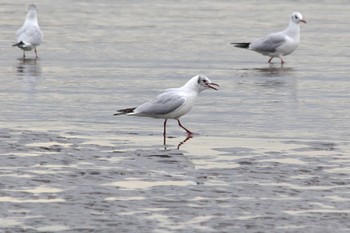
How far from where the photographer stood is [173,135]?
14.0 metres

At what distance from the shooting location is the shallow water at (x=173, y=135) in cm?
941

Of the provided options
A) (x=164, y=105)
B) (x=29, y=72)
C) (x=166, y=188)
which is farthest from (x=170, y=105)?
(x=29, y=72)

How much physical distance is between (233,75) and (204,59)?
2.13m

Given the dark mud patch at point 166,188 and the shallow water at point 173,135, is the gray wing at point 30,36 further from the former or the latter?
the dark mud patch at point 166,188

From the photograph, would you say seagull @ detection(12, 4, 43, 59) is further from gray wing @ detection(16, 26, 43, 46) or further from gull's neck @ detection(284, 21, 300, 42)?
gull's neck @ detection(284, 21, 300, 42)

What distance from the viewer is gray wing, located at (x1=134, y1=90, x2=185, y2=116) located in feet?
45.7

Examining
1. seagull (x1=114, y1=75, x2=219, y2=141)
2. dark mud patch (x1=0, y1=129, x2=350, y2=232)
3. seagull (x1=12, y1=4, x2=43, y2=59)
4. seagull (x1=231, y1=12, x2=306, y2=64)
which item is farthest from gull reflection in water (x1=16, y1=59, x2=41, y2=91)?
dark mud patch (x1=0, y1=129, x2=350, y2=232)

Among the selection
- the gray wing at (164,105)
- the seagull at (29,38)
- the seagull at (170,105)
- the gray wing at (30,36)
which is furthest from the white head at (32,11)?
the gray wing at (164,105)

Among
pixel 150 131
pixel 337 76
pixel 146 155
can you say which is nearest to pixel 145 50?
pixel 337 76

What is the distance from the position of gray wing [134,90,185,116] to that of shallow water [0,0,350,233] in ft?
0.95

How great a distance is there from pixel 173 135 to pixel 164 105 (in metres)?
0.39

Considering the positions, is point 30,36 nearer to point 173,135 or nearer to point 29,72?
point 29,72

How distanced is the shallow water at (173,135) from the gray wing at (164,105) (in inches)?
11.4

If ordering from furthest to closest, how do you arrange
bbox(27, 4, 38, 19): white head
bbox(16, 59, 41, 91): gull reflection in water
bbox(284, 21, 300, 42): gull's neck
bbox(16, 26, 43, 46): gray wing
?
bbox(27, 4, 38, 19): white head, bbox(284, 21, 300, 42): gull's neck, bbox(16, 26, 43, 46): gray wing, bbox(16, 59, 41, 91): gull reflection in water
